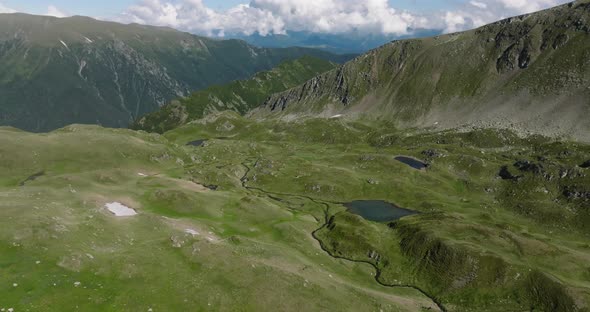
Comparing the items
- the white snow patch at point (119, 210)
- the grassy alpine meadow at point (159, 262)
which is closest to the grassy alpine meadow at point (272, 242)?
the grassy alpine meadow at point (159, 262)

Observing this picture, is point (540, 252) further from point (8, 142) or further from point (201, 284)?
point (8, 142)

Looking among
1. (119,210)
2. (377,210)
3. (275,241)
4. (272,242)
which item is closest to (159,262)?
(119,210)

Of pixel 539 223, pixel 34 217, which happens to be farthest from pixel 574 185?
pixel 34 217

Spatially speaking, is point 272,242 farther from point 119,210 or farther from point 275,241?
point 119,210

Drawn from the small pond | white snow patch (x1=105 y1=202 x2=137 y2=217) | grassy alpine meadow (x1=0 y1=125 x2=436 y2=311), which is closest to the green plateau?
grassy alpine meadow (x1=0 y1=125 x2=436 y2=311)

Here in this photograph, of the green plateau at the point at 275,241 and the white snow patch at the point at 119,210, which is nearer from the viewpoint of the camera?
the green plateau at the point at 275,241

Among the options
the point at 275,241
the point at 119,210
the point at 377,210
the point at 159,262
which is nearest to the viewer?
the point at 159,262

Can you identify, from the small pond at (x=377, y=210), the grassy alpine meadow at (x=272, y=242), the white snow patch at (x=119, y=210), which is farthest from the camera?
the small pond at (x=377, y=210)

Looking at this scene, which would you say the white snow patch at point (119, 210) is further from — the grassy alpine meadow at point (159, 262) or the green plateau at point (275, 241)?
the grassy alpine meadow at point (159, 262)
